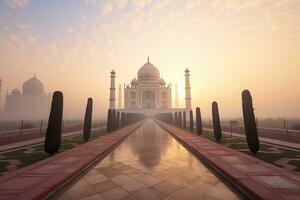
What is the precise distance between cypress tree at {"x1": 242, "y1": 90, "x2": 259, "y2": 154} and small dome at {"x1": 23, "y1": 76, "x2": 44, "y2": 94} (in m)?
100

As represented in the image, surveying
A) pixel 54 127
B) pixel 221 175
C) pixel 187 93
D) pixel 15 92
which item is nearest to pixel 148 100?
pixel 187 93

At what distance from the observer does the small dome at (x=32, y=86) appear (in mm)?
91500

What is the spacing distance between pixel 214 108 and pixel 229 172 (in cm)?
906

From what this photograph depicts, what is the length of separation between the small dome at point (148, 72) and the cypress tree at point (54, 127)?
208ft

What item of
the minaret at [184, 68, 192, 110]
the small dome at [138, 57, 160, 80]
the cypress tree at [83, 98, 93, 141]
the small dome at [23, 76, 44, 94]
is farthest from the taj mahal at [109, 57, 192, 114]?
the cypress tree at [83, 98, 93, 141]

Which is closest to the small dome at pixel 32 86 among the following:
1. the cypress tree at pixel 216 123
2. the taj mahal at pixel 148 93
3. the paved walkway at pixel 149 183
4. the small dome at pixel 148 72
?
the taj mahal at pixel 148 93

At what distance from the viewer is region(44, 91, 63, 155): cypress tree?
8.05 metres

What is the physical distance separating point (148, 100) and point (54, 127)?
67011mm

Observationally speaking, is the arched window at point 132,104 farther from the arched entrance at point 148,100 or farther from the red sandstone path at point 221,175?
the red sandstone path at point 221,175

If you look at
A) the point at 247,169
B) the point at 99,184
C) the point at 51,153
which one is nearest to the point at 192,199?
the point at 99,184

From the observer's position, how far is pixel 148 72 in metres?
72.7

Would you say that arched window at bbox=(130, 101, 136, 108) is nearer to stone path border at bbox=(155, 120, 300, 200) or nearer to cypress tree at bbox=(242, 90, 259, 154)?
cypress tree at bbox=(242, 90, 259, 154)

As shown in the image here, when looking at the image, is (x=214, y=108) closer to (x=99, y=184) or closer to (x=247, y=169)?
(x=247, y=169)

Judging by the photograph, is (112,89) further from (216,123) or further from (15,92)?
Answer: (15,92)
